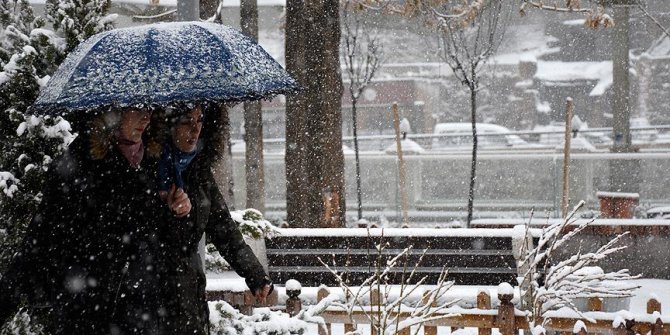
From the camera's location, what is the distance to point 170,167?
3.20m

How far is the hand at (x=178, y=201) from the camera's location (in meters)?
3.18

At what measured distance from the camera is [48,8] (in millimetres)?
4664

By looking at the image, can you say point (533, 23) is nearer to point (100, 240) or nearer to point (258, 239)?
point (258, 239)

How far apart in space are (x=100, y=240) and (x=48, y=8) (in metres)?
2.16

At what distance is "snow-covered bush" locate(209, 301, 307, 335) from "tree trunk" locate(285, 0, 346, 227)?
4.32m

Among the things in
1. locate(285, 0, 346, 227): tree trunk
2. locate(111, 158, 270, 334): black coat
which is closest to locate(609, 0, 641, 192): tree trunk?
locate(285, 0, 346, 227): tree trunk

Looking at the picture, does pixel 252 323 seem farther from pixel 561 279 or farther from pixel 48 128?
pixel 561 279

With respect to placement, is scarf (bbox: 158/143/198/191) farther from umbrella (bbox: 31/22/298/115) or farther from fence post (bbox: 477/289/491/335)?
fence post (bbox: 477/289/491/335)

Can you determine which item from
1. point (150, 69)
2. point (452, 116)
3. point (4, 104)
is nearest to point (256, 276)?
point (150, 69)

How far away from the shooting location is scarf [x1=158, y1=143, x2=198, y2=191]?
3.18m

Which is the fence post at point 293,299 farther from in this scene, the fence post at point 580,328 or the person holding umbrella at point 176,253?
the person holding umbrella at point 176,253

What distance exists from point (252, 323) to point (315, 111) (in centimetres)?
462

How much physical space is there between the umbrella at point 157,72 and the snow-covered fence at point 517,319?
5.80 feet

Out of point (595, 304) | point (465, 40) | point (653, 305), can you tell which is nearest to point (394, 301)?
point (595, 304)
